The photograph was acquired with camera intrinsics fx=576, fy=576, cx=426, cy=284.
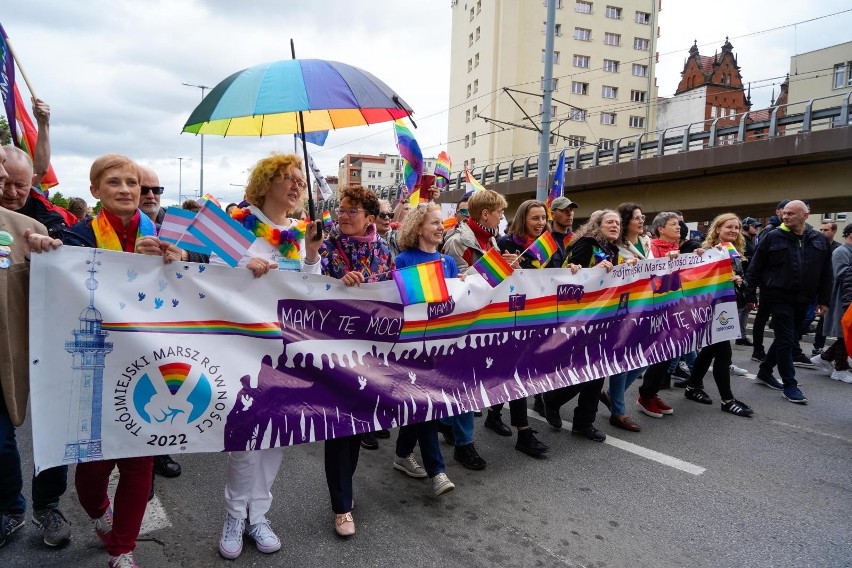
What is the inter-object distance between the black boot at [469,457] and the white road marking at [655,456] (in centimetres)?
117

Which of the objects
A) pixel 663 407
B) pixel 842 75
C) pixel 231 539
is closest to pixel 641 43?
pixel 842 75

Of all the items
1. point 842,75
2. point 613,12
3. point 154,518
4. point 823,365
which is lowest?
point 154,518

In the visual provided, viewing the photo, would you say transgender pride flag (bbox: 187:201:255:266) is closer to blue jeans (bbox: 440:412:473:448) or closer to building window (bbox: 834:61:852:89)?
blue jeans (bbox: 440:412:473:448)

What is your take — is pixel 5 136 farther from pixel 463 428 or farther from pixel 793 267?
pixel 793 267

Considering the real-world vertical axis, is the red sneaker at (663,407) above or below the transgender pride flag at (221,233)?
below

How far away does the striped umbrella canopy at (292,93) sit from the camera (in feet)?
9.52

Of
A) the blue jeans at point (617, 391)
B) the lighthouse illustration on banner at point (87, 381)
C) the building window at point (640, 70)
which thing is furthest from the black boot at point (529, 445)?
the building window at point (640, 70)

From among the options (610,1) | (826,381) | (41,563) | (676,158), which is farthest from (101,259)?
(610,1)

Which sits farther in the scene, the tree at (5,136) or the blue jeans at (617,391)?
the blue jeans at (617,391)

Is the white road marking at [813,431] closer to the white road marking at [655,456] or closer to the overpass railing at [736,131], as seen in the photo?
the white road marking at [655,456]

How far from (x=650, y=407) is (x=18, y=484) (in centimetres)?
467

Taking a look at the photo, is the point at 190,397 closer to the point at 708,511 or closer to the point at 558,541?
the point at 558,541

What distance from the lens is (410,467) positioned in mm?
3826

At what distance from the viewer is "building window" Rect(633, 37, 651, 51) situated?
2153 inches
